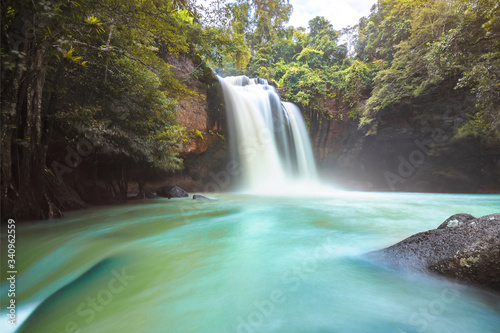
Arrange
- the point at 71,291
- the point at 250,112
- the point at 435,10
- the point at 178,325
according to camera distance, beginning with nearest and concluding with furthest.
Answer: the point at 178,325 < the point at 71,291 < the point at 435,10 < the point at 250,112

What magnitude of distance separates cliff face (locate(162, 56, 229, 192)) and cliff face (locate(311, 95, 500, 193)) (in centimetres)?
858

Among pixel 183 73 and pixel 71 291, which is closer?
pixel 71 291

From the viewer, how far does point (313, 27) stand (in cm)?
2289

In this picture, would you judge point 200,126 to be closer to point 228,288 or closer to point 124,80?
point 124,80

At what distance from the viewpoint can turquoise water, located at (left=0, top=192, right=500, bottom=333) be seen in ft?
5.41

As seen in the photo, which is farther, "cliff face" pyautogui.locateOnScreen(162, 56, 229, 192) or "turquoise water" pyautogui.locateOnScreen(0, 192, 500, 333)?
"cliff face" pyautogui.locateOnScreen(162, 56, 229, 192)

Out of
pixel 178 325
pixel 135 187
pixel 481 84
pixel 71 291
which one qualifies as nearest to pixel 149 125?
pixel 71 291

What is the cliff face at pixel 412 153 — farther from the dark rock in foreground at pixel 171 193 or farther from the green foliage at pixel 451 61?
the dark rock in foreground at pixel 171 193

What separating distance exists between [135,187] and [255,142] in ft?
24.7

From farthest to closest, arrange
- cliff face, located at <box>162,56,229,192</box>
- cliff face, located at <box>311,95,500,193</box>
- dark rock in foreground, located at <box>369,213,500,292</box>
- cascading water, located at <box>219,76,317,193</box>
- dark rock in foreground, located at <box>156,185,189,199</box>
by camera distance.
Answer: cascading water, located at <box>219,76,317,193</box>, cliff face, located at <box>311,95,500,193</box>, cliff face, located at <box>162,56,229,192</box>, dark rock in foreground, located at <box>156,185,189,199</box>, dark rock in foreground, located at <box>369,213,500,292</box>

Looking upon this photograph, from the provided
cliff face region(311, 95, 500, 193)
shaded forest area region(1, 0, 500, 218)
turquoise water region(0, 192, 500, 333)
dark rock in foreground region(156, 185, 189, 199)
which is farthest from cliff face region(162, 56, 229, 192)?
cliff face region(311, 95, 500, 193)

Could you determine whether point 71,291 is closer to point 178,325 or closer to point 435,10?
point 178,325

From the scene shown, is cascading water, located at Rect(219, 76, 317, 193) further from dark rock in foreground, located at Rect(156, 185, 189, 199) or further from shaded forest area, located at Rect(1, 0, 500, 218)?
dark rock in foreground, located at Rect(156, 185, 189, 199)

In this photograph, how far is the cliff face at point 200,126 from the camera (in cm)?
1084
